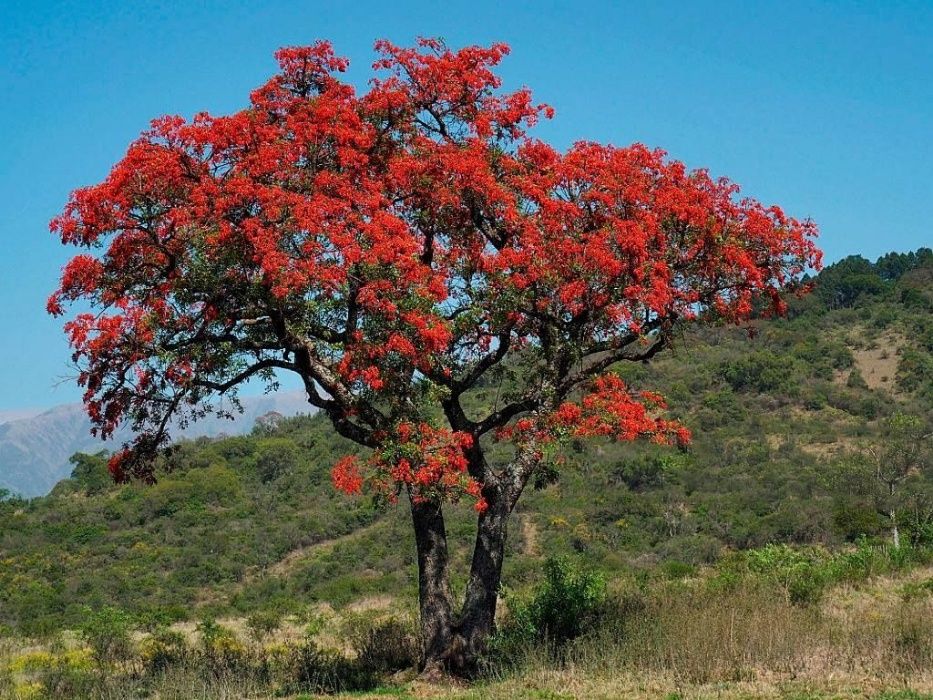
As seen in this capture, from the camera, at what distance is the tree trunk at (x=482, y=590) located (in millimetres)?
14031

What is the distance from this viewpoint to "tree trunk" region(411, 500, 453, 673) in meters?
14.1

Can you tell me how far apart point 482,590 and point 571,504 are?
90.2ft

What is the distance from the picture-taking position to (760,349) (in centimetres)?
5812

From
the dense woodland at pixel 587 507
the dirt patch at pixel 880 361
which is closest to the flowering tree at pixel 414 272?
the dense woodland at pixel 587 507

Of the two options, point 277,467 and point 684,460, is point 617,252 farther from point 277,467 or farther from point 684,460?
point 277,467

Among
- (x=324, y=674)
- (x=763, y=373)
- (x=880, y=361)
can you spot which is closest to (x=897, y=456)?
(x=763, y=373)

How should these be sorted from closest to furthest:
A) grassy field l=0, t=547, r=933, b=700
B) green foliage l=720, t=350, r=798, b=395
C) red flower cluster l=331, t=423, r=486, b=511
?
1. grassy field l=0, t=547, r=933, b=700
2. red flower cluster l=331, t=423, r=486, b=511
3. green foliage l=720, t=350, r=798, b=395

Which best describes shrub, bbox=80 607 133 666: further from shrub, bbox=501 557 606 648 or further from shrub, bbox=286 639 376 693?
shrub, bbox=501 557 606 648

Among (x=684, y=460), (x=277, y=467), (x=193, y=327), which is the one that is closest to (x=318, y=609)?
(x=193, y=327)

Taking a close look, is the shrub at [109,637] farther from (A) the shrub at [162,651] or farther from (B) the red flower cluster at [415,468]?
(B) the red flower cluster at [415,468]

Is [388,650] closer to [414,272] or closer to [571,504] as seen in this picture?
[414,272]

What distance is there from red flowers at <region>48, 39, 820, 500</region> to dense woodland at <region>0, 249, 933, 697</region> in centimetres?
672

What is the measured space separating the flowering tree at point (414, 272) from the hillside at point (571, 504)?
1041 cm

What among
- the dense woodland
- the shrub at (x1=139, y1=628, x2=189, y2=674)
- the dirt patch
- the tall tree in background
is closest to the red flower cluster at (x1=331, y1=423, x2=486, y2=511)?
the shrub at (x1=139, y1=628, x2=189, y2=674)
